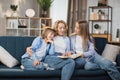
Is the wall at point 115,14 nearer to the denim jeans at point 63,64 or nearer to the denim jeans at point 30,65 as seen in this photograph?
the denim jeans at point 63,64

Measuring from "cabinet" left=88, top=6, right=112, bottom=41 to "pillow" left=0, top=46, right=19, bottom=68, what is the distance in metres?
3.11

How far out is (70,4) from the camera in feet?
23.5

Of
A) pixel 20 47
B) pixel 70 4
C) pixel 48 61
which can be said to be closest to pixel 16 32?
pixel 70 4

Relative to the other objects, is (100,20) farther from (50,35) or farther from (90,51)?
(50,35)

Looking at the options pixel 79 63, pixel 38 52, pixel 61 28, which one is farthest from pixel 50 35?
pixel 79 63

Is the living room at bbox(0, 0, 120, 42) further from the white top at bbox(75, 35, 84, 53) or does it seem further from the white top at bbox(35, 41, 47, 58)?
the white top at bbox(35, 41, 47, 58)

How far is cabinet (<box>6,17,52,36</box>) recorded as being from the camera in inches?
275

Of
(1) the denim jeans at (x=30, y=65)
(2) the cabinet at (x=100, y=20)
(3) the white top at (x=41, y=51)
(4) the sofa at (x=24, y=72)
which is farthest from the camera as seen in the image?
(2) the cabinet at (x=100, y=20)

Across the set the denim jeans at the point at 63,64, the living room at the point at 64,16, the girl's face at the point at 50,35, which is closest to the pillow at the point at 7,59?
the denim jeans at the point at 63,64

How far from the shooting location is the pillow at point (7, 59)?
13.5ft

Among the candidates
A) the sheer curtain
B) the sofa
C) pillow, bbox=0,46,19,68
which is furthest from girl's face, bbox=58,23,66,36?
the sheer curtain

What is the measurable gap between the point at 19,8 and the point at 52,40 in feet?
11.4

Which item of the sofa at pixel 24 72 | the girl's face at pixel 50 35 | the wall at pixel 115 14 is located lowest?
the sofa at pixel 24 72

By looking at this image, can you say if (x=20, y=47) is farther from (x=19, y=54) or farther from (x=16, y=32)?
(x=16, y=32)
